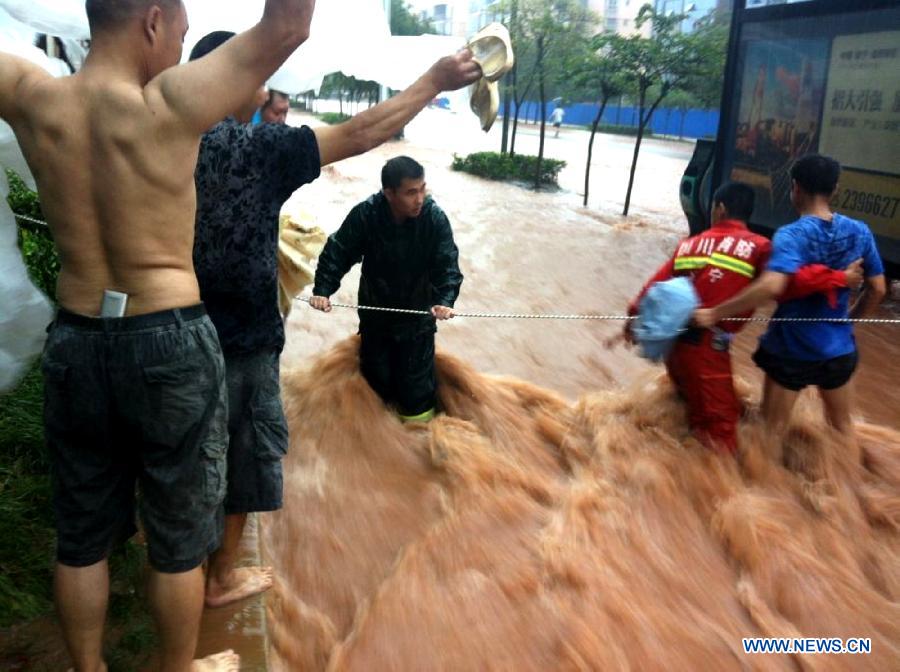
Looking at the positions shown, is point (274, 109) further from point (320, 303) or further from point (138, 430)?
point (138, 430)

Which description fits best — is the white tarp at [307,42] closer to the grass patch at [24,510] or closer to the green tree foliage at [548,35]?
the grass patch at [24,510]

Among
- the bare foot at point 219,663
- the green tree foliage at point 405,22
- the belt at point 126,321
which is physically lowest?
the bare foot at point 219,663

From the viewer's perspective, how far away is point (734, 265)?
3.65 m

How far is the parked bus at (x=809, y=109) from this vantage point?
7570 millimetres

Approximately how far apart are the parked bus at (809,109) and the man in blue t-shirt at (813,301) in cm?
434

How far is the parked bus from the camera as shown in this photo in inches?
298

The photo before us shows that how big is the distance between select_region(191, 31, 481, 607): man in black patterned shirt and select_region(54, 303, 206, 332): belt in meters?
0.59

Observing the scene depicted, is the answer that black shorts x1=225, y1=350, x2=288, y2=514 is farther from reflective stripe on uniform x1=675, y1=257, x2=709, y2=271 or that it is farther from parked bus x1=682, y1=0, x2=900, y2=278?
parked bus x1=682, y1=0, x2=900, y2=278

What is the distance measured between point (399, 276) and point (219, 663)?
2375mm

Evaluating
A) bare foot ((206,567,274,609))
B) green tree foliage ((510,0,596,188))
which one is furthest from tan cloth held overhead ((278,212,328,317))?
green tree foliage ((510,0,596,188))

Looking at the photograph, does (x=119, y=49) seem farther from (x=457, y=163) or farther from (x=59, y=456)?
(x=457, y=163)

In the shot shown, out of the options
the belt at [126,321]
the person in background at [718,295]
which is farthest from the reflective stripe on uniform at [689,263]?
the belt at [126,321]

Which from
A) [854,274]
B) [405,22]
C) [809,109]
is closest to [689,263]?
[854,274]

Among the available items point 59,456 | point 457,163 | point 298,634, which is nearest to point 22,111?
point 59,456
